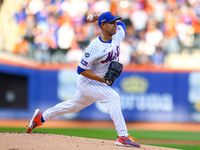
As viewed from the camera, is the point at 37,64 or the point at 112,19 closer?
the point at 112,19

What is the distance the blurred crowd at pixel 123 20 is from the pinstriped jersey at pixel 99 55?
6783 mm

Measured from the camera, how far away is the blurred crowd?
11.0 metres

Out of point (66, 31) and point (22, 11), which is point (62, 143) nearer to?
point (66, 31)

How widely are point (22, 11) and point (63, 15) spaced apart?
1.43m

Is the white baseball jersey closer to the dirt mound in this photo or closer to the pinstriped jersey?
the pinstriped jersey

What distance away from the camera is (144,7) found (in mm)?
11938

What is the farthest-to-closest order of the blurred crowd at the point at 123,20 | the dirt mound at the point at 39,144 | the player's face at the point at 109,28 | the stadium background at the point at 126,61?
the blurred crowd at the point at 123,20, the stadium background at the point at 126,61, the player's face at the point at 109,28, the dirt mound at the point at 39,144

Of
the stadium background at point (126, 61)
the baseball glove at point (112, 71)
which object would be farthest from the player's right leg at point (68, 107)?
the stadium background at point (126, 61)

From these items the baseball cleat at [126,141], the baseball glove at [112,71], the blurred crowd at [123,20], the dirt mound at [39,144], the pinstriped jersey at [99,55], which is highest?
the blurred crowd at [123,20]

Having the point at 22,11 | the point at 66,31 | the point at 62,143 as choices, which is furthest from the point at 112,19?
the point at 22,11

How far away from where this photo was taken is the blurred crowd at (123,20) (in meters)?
11.0

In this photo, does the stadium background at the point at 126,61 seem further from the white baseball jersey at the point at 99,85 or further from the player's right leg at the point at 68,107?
the white baseball jersey at the point at 99,85

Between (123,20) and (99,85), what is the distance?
774 cm

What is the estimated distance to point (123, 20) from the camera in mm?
11625
